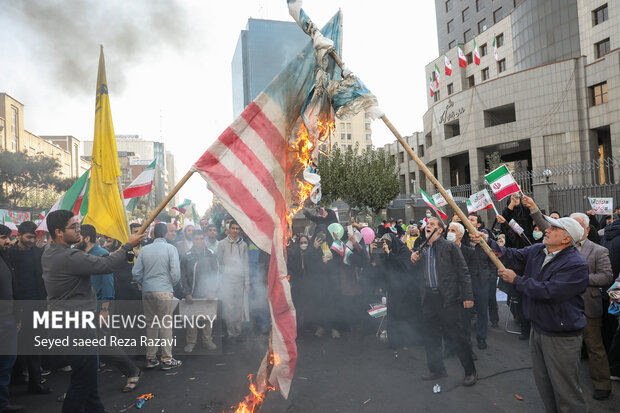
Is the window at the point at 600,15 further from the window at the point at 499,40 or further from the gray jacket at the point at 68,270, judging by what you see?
the gray jacket at the point at 68,270

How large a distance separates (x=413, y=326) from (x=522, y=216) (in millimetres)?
2983

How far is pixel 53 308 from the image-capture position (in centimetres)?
361

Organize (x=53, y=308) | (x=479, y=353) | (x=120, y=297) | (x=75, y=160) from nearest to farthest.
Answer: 1. (x=53, y=308)
2. (x=479, y=353)
3. (x=120, y=297)
4. (x=75, y=160)

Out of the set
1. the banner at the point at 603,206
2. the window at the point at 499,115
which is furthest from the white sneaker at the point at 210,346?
the window at the point at 499,115

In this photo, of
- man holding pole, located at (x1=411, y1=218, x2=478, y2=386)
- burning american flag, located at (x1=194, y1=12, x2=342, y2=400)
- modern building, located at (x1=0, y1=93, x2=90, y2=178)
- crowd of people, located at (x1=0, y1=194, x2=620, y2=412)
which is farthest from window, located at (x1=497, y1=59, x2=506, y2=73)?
modern building, located at (x1=0, y1=93, x2=90, y2=178)

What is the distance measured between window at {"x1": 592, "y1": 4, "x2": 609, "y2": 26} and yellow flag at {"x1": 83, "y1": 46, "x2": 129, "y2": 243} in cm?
3404

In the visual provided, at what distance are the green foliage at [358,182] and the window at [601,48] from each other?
1716 cm

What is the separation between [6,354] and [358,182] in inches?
1061

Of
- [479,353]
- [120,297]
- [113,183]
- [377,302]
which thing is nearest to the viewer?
[113,183]

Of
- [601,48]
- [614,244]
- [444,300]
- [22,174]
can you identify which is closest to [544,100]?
[601,48]

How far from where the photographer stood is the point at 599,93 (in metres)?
25.9

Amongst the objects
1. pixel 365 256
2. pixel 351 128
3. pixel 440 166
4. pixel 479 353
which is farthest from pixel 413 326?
pixel 351 128

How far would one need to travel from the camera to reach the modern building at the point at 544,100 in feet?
82.9

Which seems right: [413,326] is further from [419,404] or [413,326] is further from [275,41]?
[275,41]
